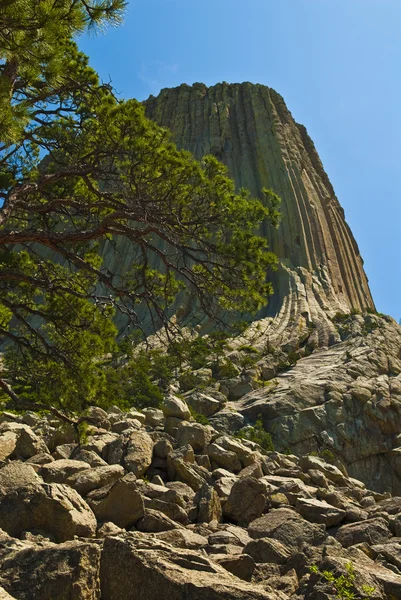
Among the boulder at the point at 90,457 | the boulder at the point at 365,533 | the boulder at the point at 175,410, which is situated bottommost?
the boulder at the point at 365,533

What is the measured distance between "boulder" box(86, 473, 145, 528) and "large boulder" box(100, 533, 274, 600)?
207cm

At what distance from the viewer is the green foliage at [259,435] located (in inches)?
964

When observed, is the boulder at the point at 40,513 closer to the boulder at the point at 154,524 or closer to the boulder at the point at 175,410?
the boulder at the point at 154,524

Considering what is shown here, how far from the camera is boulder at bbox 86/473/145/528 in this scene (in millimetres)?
7418

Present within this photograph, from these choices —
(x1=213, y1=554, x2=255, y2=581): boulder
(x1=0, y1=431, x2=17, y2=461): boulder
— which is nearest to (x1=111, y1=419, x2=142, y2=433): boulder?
(x1=0, y1=431, x2=17, y2=461): boulder

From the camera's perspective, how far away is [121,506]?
7.48 metres

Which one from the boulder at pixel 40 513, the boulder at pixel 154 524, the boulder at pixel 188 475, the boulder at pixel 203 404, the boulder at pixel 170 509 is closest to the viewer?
the boulder at pixel 40 513

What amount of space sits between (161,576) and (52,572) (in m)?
0.88

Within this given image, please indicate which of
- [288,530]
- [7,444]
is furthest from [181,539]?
[7,444]

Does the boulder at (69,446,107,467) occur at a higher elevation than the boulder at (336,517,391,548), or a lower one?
higher

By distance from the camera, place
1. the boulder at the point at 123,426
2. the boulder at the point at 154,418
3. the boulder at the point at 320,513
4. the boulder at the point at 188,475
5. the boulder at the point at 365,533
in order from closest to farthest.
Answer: the boulder at the point at 365,533, the boulder at the point at 320,513, the boulder at the point at 188,475, the boulder at the point at 123,426, the boulder at the point at 154,418

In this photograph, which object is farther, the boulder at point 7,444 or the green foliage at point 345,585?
the boulder at point 7,444

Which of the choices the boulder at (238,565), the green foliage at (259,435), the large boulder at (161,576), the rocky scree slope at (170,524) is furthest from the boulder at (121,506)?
the green foliage at (259,435)

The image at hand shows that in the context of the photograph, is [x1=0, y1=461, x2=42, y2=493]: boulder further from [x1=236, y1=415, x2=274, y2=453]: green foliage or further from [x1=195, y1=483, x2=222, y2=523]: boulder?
[x1=236, y1=415, x2=274, y2=453]: green foliage
